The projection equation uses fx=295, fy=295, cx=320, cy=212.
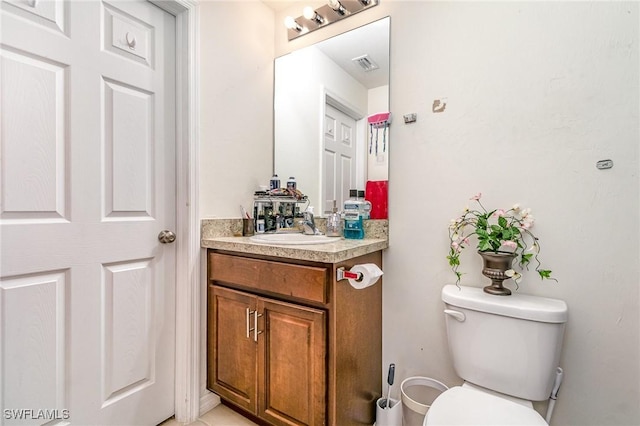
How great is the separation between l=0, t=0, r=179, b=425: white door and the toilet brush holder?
0.97 meters

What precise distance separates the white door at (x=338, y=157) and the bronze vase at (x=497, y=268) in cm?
72

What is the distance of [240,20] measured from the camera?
163 centimetres

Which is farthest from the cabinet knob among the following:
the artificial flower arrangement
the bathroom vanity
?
the artificial flower arrangement

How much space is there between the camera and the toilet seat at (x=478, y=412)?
0.86m

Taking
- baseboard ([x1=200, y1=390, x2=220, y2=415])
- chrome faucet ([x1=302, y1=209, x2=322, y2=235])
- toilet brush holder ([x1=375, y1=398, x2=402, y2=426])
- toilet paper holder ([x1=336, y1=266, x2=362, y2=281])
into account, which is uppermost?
chrome faucet ([x1=302, y1=209, x2=322, y2=235])

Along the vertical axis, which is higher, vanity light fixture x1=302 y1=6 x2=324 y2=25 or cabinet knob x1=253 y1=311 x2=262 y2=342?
vanity light fixture x1=302 y1=6 x2=324 y2=25

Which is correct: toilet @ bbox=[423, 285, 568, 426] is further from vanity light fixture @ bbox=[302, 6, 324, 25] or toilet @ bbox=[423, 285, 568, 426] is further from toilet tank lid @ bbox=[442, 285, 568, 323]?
vanity light fixture @ bbox=[302, 6, 324, 25]

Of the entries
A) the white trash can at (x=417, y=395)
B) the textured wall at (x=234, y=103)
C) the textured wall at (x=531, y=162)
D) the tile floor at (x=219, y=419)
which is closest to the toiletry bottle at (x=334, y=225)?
the textured wall at (x=531, y=162)

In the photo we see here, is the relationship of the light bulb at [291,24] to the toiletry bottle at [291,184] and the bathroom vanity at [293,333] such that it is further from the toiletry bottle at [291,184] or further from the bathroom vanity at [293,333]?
the bathroom vanity at [293,333]

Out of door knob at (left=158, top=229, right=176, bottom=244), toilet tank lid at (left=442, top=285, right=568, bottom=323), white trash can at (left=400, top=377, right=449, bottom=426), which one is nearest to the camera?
toilet tank lid at (left=442, top=285, right=568, bottom=323)

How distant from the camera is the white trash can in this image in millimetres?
1185

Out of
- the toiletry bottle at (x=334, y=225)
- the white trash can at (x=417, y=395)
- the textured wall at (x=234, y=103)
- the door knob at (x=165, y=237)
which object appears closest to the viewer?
the white trash can at (x=417, y=395)

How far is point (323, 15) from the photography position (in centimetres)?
164

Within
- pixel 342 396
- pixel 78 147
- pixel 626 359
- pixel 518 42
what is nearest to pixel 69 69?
pixel 78 147
